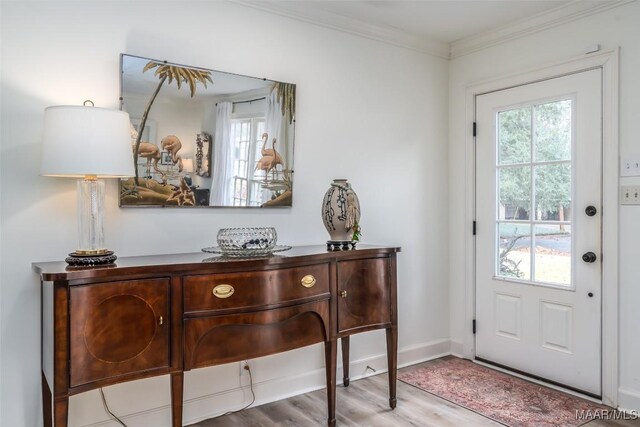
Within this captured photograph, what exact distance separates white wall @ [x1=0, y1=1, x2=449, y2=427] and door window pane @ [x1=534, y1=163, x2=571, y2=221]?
2.42ft

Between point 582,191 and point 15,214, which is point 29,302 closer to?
point 15,214

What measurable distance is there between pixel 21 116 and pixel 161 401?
1.48 meters

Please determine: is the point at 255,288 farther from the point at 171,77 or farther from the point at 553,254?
the point at 553,254

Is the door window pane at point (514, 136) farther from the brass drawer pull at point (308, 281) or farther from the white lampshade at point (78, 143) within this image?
the white lampshade at point (78, 143)

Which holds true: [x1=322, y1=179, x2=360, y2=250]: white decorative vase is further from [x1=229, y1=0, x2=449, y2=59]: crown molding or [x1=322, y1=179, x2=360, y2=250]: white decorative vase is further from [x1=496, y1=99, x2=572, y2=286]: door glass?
[x1=496, y1=99, x2=572, y2=286]: door glass

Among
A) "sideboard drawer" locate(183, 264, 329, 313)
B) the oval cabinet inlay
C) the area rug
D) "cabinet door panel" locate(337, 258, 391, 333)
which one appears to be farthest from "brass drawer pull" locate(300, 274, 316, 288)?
the area rug

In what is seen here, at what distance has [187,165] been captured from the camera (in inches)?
94.3

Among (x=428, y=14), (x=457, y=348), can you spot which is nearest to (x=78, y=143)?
(x=428, y=14)

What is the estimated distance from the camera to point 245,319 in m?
2.04

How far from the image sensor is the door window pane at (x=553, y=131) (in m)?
2.88

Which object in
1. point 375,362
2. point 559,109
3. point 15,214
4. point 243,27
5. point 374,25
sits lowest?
point 375,362

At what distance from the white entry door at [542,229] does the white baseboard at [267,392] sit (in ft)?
1.76

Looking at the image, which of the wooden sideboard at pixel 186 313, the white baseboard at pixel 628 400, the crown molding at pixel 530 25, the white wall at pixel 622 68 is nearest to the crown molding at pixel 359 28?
the crown molding at pixel 530 25

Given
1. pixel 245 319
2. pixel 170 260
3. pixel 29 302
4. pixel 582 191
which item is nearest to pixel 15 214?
pixel 29 302
